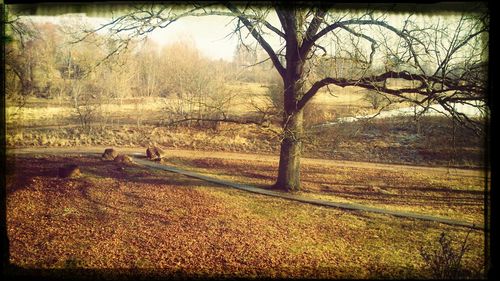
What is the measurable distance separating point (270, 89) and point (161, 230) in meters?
2.92

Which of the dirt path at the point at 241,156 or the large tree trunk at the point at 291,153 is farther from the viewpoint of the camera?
the large tree trunk at the point at 291,153

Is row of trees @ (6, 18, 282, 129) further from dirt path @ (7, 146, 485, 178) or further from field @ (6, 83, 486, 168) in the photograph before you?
dirt path @ (7, 146, 485, 178)

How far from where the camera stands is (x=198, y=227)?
5031 mm

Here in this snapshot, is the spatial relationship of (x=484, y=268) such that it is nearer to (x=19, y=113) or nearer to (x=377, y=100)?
(x=377, y=100)

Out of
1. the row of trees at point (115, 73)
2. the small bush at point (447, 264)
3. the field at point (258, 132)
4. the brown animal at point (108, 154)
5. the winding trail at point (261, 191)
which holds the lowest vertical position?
the small bush at point (447, 264)

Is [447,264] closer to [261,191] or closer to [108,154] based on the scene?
[261,191]

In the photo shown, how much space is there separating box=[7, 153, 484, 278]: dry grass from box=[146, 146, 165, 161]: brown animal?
28 centimetres

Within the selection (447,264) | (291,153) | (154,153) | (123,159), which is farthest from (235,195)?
(447,264)

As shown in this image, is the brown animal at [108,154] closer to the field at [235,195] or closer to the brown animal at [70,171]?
the field at [235,195]

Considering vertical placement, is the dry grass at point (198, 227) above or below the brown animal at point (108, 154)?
below

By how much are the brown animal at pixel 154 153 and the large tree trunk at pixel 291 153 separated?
204cm

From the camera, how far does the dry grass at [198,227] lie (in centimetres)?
438

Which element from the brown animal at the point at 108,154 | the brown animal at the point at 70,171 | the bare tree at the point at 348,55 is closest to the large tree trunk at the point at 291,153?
the bare tree at the point at 348,55

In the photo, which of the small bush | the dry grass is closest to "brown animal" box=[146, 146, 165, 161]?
the dry grass
